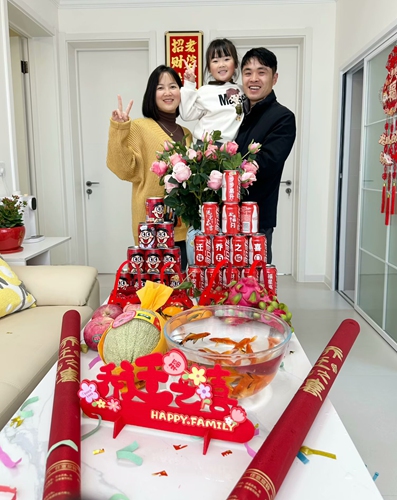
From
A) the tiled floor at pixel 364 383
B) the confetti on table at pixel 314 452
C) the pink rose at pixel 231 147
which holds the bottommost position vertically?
the tiled floor at pixel 364 383

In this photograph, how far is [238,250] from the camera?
5.01 ft

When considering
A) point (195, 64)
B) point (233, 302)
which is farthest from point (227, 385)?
point (195, 64)

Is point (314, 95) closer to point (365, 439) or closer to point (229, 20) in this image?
point (229, 20)

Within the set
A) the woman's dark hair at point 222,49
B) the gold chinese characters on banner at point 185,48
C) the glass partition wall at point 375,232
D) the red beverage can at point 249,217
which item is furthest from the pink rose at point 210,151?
the gold chinese characters on banner at point 185,48

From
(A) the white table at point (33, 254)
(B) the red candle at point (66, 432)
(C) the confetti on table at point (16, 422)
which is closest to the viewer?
(B) the red candle at point (66, 432)

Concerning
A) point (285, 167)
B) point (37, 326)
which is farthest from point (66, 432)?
point (285, 167)

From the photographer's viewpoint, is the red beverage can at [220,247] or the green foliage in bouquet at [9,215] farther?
the green foliage in bouquet at [9,215]

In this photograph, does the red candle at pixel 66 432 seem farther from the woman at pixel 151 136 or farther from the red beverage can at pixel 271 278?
the woman at pixel 151 136

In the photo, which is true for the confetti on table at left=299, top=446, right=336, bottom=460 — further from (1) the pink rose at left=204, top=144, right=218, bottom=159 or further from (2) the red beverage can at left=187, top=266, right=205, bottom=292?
(1) the pink rose at left=204, top=144, right=218, bottom=159

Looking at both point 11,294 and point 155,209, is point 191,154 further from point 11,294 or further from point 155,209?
point 11,294

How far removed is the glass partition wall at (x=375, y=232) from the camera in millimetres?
2850

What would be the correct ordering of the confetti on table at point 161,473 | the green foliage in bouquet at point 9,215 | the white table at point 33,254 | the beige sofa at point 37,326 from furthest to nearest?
the green foliage in bouquet at point 9,215
the white table at point 33,254
the beige sofa at point 37,326
the confetti on table at point 161,473

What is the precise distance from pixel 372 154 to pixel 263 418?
9.06ft

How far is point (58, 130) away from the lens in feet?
13.2
